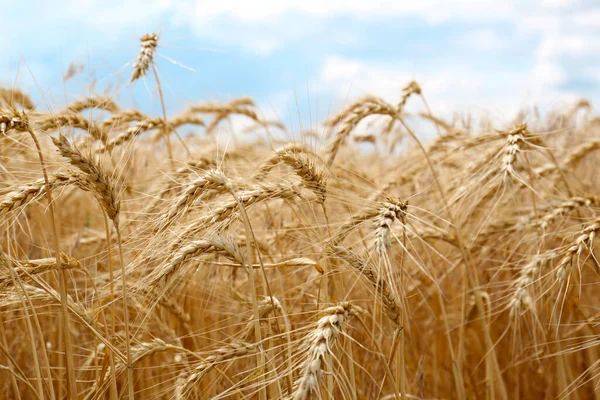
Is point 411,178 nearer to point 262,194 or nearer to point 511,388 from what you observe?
point 511,388

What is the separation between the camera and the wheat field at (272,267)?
1.61 metres

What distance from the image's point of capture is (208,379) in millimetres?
2324

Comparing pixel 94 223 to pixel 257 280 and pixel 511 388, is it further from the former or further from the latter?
pixel 511 388

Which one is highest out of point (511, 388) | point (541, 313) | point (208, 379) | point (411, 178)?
point (411, 178)

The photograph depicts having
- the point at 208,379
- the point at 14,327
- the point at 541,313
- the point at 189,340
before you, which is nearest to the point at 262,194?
the point at 208,379

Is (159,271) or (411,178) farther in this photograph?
(411,178)

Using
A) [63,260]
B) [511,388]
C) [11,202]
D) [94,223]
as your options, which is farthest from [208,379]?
[94,223]

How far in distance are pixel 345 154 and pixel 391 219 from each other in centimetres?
231

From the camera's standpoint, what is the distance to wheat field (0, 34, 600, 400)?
1611 millimetres

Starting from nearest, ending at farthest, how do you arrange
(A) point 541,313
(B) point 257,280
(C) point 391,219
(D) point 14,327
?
(C) point 391,219 → (B) point 257,280 → (D) point 14,327 → (A) point 541,313

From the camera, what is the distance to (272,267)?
222 cm

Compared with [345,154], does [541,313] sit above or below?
below

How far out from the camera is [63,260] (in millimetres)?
1751

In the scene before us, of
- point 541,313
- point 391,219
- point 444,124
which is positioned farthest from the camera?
point 444,124
